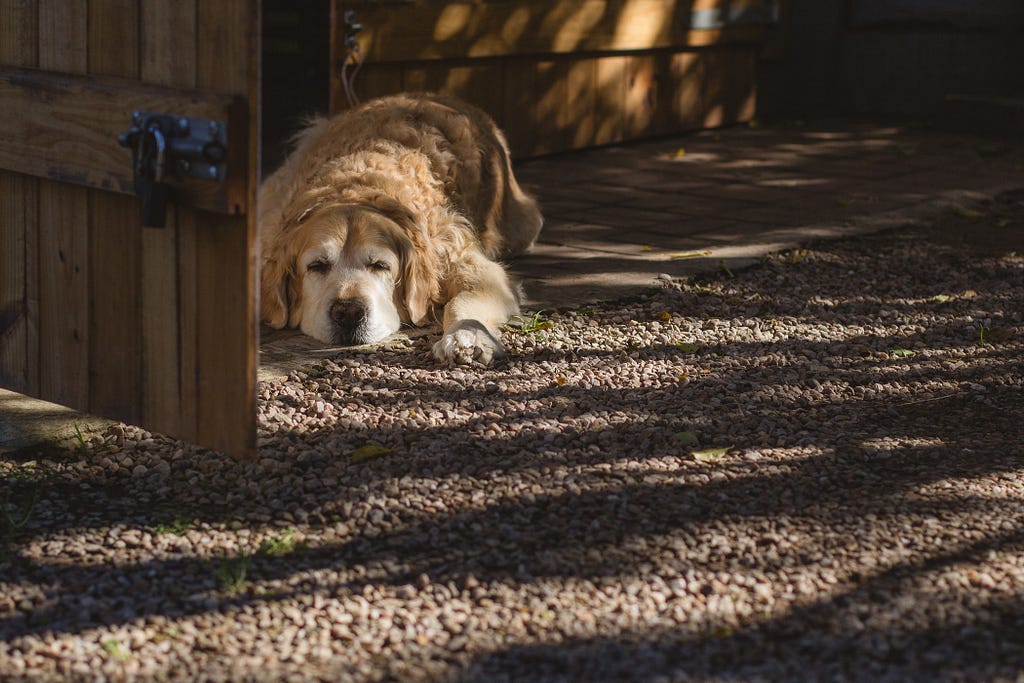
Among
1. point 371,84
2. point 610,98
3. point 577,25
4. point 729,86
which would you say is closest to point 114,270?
point 371,84

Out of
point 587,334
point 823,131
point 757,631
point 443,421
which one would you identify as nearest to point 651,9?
point 823,131

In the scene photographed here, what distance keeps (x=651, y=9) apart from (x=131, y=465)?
7635mm

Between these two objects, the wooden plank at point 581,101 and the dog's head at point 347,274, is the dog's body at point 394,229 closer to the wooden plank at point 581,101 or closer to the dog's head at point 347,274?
the dog's head at point 347,274

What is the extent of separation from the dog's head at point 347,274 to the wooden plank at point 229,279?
179 centimetres

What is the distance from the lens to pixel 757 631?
2.73m

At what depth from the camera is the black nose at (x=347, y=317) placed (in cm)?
500

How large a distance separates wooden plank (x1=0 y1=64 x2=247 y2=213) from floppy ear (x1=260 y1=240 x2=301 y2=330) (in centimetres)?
172

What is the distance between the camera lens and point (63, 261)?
354 cm

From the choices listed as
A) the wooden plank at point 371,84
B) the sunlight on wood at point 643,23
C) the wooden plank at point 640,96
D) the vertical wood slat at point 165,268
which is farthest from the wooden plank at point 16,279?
the wooden plank at point 640,96

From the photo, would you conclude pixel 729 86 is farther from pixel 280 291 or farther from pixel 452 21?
pixel 280 291

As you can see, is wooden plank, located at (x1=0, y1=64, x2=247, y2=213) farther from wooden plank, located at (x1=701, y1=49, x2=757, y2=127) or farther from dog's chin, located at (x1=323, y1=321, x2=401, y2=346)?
wooden plank, located at (x1=701, y1=49, x2=757, y2=127)

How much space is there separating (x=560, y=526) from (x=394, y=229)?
2.32 meters

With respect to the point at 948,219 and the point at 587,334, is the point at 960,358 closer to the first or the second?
the point at 587,334

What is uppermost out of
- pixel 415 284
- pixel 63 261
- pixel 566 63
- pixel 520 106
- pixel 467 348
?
pixel 566 63
